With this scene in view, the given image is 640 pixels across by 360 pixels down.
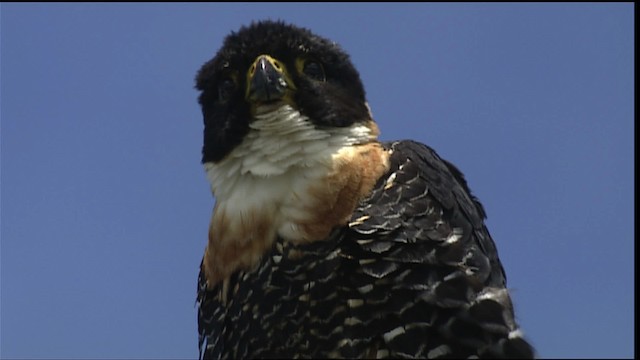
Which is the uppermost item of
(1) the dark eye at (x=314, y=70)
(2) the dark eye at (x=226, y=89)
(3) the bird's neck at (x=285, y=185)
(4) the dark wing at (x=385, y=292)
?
(1) the dark eye at (x=314, y=70)

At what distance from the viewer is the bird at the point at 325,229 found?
519 cm

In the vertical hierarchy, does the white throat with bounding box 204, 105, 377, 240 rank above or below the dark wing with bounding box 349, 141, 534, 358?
above

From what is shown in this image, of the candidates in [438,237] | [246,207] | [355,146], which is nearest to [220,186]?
[246,207]

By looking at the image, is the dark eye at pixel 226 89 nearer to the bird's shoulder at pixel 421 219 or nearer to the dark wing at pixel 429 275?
the bird's shoulder at pixel 421 219

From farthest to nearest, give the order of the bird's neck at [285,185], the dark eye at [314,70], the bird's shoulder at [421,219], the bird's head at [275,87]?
the dark eye at [314,70] < the bird's head at [275,87] < the bird's neck at [285,185] < the bird's shoulder at [421,219]

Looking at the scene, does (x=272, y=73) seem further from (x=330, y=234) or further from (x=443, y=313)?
(x=443, y=313)

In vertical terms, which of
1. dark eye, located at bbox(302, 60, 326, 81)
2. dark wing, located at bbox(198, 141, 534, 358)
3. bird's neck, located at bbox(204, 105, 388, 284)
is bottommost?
dark wing, located at bbox(198, 141, 534, 358)

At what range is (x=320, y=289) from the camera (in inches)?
208

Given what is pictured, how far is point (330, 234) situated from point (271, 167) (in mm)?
573

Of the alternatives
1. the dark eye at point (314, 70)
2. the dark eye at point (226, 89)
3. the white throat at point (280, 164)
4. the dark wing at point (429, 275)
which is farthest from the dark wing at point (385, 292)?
the dark eye at point (226, 89)

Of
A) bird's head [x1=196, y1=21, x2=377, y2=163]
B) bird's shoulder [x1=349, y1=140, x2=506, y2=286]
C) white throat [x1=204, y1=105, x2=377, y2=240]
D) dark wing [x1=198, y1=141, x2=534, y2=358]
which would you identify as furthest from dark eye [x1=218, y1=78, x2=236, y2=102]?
dark wing [x1=198, y1=141, x2=534, y2=358]

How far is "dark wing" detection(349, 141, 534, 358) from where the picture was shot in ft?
16.9

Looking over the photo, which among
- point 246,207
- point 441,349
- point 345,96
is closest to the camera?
point 441,349

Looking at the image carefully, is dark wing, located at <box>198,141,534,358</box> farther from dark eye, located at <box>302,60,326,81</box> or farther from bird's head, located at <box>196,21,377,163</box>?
dark eye, located at <box>302,60,326,81</box>
